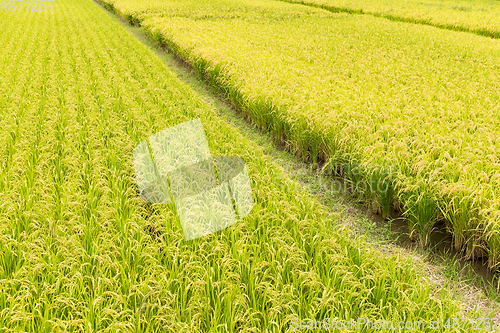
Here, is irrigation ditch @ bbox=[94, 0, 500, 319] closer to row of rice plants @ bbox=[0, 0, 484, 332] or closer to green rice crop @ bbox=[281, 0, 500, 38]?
row of rice plants @ bbox=[0, 0, 484, 332]

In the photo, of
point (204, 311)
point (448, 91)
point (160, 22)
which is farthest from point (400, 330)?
point (160, 22)

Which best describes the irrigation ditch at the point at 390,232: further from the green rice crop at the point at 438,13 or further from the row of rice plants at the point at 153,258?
the green rice crop at the point at 438,13

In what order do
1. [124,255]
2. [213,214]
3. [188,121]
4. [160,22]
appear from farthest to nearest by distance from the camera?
[160,22], [188,121], [213,214], [124,255]

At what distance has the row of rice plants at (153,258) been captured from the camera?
1.92 metres

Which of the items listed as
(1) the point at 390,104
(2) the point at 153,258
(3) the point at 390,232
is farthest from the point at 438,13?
(2) the point at 153,258

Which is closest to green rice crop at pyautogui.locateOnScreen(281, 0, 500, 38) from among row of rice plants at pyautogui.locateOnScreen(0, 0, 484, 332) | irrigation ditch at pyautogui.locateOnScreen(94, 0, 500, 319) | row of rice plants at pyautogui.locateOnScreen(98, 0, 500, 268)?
row of rice plants at pyautogui.locateOnScreen(98, 0, 500, 268)

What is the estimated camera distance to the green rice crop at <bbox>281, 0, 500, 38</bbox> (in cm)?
1148

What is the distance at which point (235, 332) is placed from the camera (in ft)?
6.23

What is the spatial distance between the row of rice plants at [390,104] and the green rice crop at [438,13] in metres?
1.97

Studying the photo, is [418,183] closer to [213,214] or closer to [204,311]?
[213,214]

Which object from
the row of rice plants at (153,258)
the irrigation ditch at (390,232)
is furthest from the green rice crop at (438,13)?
the row of rice plants at (153,258)

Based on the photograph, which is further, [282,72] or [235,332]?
[282,72]

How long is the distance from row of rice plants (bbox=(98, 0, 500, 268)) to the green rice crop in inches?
77.4

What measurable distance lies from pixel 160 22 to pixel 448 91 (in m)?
9.75
